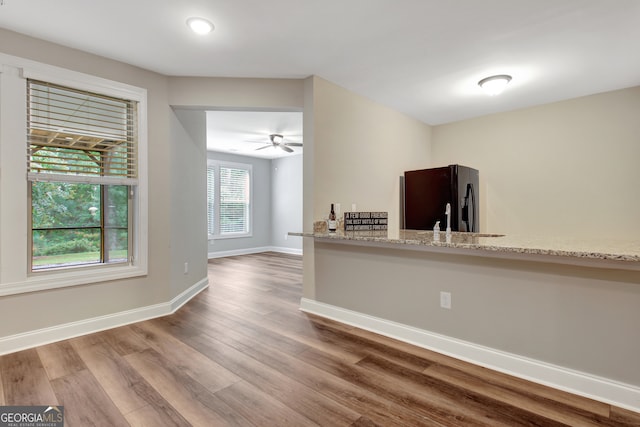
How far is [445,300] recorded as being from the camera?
7.91 ft

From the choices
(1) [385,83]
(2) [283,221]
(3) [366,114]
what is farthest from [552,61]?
(2) [283,221]

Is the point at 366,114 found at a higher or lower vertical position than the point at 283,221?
higher

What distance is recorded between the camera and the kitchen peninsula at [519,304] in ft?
5.76

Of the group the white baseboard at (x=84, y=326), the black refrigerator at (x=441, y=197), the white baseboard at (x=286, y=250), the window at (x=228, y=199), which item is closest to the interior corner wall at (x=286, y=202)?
the white baseboard at (x=286, y=250)

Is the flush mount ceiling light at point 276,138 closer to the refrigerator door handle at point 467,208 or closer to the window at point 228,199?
the window at point 228,199

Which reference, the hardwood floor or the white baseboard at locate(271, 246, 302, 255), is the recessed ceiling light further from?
the white baseboard at locate(271, 246, 302, 255)

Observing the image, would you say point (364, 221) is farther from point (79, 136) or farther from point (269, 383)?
point (79, 136)

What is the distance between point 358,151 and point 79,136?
287 cm

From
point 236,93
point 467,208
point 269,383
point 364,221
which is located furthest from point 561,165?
point 269,383

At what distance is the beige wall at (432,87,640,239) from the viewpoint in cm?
354

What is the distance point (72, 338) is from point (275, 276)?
2.86m

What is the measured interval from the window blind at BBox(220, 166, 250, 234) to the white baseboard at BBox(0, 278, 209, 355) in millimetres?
4119

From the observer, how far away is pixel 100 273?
2869mm

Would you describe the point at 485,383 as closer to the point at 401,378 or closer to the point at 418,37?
the point at 401,378
